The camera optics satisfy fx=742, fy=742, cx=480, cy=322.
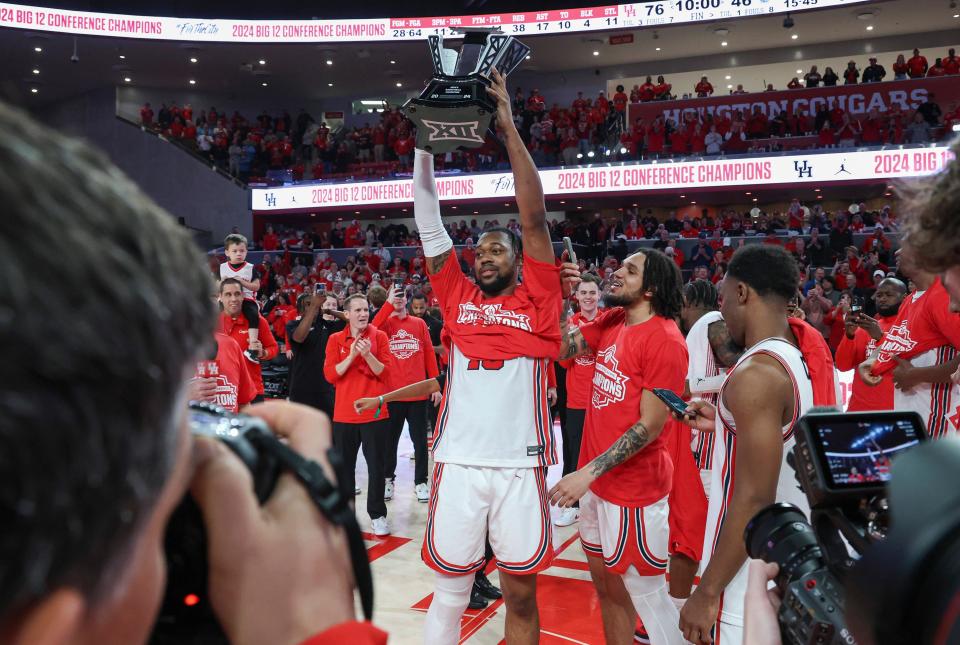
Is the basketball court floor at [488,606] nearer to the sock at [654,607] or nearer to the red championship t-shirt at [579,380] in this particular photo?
the sock at [654,607]

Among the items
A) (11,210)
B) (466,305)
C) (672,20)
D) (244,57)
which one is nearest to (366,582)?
(11,210)

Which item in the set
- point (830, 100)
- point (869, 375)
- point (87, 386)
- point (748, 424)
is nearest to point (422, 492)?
point (869, 375)

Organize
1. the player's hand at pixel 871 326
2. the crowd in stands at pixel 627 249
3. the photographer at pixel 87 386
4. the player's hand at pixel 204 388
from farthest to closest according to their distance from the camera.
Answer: the crowd in stands at pixel 627 249, the player's hand at pixel 871 326, the player's hand at pixel 204 388, the photographer at pixel 87 386

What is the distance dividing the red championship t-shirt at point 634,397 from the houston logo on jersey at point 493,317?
521 millimetres

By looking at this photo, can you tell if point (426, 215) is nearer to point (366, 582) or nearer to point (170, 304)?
point (366, 582)

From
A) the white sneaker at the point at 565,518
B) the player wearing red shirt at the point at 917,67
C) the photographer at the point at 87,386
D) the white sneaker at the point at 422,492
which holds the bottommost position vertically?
the white sneaker at the point at 422,492

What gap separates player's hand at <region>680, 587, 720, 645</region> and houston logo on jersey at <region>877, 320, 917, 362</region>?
11.5 ft

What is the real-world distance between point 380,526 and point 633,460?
2833 mm

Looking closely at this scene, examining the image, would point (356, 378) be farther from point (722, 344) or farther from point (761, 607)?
point (761, 607)

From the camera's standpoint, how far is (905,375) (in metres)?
4.75

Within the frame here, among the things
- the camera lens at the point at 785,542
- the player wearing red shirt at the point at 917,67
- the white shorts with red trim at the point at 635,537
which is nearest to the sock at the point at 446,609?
the white shorts with red trim at the point at 635,537

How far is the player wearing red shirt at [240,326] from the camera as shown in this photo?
564cm

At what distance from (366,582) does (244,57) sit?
2486cm

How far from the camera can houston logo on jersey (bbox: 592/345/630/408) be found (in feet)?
11.0
